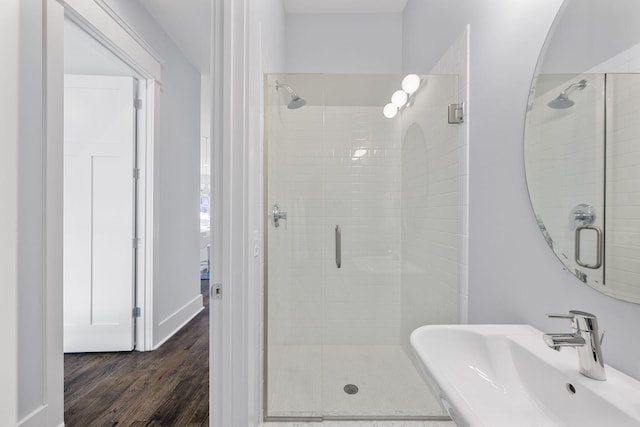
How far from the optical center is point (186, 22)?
2.69 m

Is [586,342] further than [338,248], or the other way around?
[338,248]

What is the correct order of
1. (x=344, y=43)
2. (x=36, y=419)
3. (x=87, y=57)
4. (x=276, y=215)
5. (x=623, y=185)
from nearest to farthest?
(x=623, y=185) → (x=36, y=419) → (x=276, y=215) → (x=87, y=57) → (x=344, y=43)

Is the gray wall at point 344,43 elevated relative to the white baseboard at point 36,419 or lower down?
elevated

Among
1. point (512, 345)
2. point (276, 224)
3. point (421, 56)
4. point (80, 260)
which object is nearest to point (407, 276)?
point (276, 224)

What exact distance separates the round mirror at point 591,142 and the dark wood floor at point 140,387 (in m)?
1.92

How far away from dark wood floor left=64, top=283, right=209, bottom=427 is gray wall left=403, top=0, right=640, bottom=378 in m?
1.69

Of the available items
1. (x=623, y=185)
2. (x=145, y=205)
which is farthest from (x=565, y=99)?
(x=145, y=205)

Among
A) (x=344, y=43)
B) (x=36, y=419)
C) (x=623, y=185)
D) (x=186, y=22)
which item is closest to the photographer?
(x=623, y=185)

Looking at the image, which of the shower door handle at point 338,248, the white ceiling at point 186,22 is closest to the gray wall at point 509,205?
the shower door handle at point 338,248

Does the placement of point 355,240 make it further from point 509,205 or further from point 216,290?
point 216,290

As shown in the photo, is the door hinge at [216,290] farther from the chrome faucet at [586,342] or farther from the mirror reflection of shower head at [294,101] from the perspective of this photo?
the mirror reflection of shower head at [294,101]

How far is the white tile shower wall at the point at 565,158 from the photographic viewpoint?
2.84 feet

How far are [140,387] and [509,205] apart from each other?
2.38 meters

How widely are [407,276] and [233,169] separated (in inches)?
55.0
